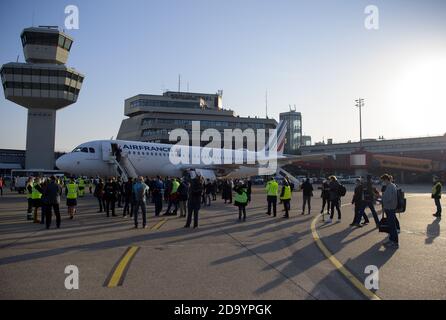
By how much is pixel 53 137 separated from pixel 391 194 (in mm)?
80439

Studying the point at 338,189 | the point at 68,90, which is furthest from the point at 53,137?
the point at 338,189

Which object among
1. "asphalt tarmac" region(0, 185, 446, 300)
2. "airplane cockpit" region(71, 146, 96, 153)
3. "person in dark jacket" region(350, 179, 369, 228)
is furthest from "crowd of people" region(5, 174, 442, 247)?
"airplane cockpit" region(71, 146, 96, 153)

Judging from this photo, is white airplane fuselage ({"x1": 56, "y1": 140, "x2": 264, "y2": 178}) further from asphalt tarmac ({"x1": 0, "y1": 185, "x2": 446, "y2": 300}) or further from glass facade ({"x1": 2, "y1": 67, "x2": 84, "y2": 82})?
glass facade ({"x1": 2, "y1": 67, "x2": 84, "y2": 82})

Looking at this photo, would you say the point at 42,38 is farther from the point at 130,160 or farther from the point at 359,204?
the point at 359,204

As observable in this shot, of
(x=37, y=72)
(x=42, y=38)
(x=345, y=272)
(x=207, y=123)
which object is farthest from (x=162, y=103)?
(x=345, y=272)

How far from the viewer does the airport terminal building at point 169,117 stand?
291 ft

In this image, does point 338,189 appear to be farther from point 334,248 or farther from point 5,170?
point 5,170

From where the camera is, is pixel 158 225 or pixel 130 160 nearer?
pixel 158 225

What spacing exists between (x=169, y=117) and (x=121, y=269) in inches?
3351

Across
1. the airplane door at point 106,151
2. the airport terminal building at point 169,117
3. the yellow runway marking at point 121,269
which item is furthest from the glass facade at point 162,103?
the yellow runway marking at point 121,269

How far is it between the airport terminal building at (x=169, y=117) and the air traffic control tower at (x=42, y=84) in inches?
677

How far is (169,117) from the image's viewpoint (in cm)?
9038

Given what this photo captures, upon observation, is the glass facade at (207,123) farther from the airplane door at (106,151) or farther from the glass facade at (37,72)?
the airplane door at (106,151)
